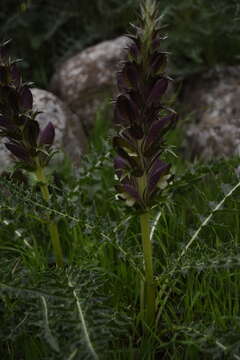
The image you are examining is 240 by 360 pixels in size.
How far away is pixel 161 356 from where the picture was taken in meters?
2.14

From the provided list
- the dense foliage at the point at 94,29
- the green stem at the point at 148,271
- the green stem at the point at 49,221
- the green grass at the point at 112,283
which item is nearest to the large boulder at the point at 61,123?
the green grass at the point at 112,283

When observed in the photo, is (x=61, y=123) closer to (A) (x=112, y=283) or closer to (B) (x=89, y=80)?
(B) (x=89, y=80)

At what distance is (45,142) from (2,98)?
1.00 feet

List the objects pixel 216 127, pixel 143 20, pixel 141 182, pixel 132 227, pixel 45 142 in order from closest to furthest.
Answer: pixel 143 20, pixel 141 182, pixel 45 142, pixel 132 227, pixel 216 127

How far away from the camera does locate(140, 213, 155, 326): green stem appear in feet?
6.61

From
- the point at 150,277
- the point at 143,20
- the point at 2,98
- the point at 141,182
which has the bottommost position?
the point at 150,277

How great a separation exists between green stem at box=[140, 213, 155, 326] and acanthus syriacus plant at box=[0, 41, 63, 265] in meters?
0.52

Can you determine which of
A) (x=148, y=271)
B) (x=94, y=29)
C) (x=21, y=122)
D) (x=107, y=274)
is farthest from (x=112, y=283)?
(x=94, y=29)

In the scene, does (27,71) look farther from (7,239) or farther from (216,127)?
(7,239)

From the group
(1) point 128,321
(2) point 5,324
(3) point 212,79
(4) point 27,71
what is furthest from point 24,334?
(4) point 27,71

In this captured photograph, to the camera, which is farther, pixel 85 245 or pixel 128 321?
pixel 85 245

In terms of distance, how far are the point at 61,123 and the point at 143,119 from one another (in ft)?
6.42

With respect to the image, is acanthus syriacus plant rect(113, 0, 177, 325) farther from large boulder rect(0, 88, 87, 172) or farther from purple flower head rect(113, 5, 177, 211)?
large boulder rect(0, 88, 87, 172)

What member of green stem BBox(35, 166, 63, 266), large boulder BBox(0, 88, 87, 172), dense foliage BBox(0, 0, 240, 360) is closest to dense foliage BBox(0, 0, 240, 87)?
large boulder BBox(0, 88, 87, 172)
